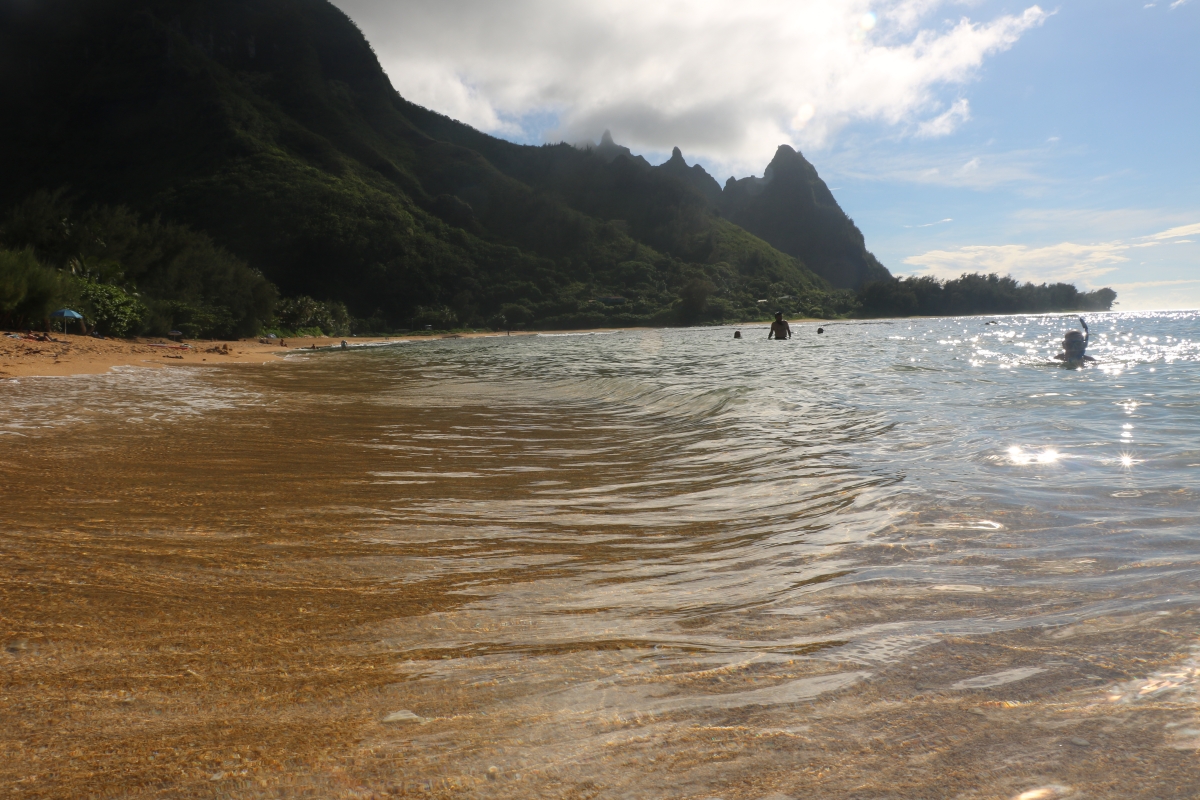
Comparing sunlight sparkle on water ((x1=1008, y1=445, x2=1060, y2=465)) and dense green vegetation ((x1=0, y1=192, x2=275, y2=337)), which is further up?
dense green vegetation ((x1=0, y1=192, x2=275, y2=337))

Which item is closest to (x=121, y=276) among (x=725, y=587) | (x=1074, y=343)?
(x=725, y=587)

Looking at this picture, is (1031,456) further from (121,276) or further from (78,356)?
(121,276)

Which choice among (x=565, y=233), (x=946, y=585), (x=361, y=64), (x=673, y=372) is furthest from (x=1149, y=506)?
(x=361, y=64)

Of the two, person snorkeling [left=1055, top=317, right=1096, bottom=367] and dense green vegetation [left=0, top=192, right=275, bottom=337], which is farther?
dense green vegetation [left=0, top=192, right=275, bottom=337]

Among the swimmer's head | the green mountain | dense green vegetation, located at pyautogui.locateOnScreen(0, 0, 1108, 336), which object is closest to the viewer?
the swimmer's head

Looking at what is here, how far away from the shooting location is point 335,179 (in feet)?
331

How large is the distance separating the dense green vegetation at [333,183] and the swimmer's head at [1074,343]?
4951 centimetres

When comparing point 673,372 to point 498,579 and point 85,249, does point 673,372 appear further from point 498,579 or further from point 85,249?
point 85,249

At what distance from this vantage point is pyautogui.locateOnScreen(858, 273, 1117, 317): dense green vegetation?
140 metres

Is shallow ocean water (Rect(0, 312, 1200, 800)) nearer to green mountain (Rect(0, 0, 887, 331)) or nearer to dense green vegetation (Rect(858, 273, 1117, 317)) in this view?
green mountain (Rect(0, 0, 887, 331))

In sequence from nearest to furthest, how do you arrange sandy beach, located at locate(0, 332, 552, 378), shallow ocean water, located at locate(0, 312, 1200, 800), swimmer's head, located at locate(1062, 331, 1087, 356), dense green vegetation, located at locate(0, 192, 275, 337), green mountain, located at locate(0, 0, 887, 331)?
1. shallow ocean water, located at locate(0, 312, 1200, 800)
2. sandy beach, located at locate(0, 332, 552, 378)
3. swimmer's head, located at locate(1062, 331, 1087, 356)
4. dense green vegetation, located at locate(0, 192, 275, 337)
5. green mountain, located at locate(0, 0, 887, 331)

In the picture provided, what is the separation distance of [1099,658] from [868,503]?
231 centimetres

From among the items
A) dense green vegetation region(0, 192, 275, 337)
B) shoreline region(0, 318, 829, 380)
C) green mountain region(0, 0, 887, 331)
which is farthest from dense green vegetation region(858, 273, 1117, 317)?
shoreline region(0, 318, 829, 380)

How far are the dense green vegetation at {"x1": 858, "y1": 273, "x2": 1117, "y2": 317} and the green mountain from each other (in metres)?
6.62
